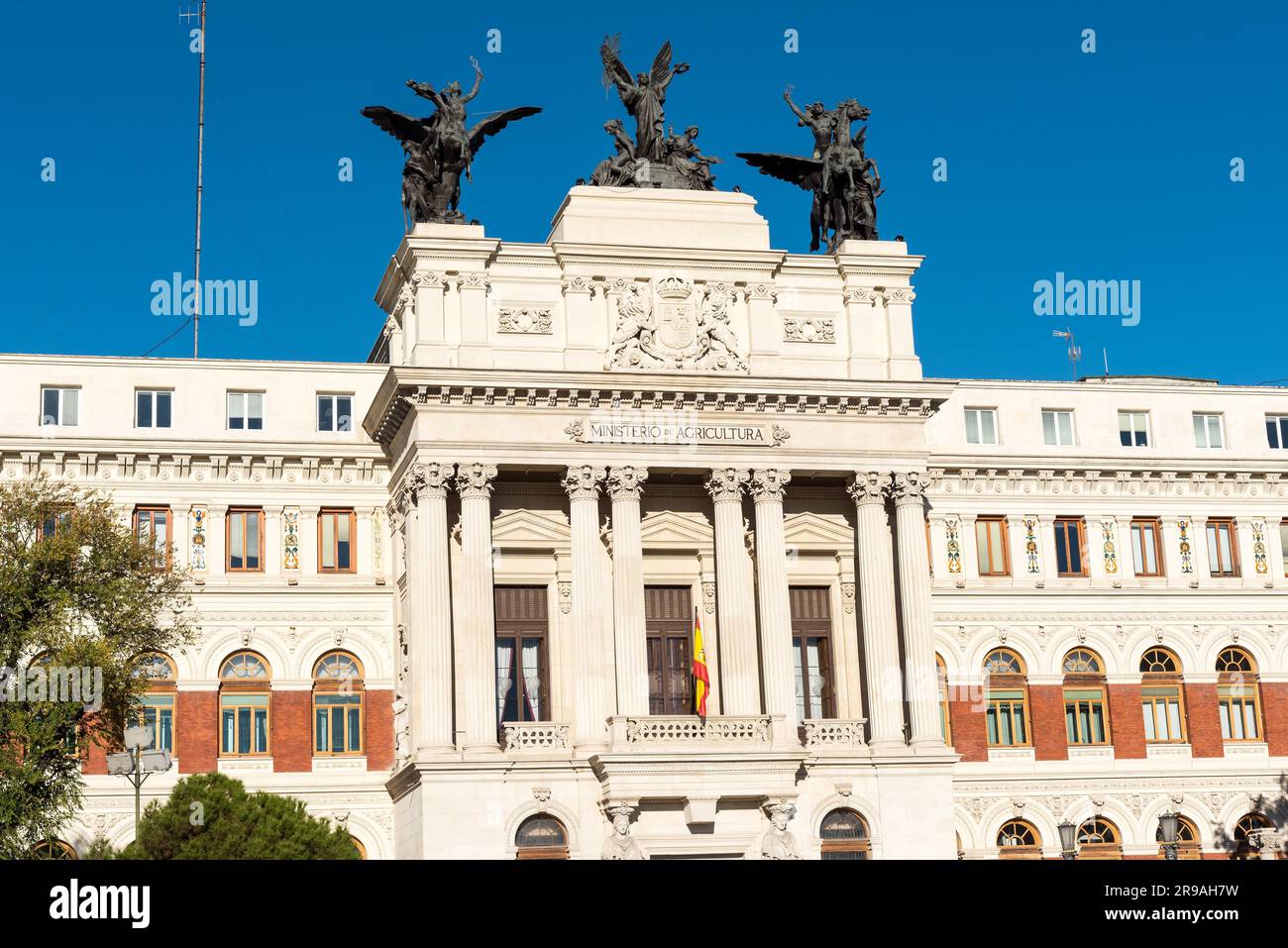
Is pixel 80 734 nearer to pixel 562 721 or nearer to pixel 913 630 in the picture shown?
pixel 562 721

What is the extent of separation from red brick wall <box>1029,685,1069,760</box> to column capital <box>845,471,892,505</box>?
11.5 m

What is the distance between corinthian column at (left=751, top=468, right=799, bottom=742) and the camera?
2258 inches

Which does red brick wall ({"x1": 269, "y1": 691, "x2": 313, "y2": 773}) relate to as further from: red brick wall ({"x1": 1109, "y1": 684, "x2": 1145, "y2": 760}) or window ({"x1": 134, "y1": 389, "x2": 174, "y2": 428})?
red brick wall ({"x1": 1109, "y1": 684, "x2": 1145, "y2": 760})

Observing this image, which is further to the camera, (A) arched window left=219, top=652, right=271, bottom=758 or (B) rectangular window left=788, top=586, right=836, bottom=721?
(B) rectangular window left=788, top=586, right=836, bottom=721

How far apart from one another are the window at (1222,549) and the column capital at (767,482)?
19.8 metres

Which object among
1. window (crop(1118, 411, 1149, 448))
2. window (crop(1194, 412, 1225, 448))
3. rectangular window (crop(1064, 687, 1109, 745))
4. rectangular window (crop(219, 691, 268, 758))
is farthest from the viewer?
window (crop(1194, 412, 1225, 448))

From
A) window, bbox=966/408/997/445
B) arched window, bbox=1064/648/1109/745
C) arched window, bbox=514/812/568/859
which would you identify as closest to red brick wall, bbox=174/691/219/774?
arched window, bbox=514/812/568/859

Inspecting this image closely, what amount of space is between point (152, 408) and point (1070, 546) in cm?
3266

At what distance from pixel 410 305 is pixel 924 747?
69.4 feet

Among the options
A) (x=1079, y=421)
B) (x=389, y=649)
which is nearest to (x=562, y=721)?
(x=389, y=649)

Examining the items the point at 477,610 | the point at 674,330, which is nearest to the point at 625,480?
the point at 674,330
